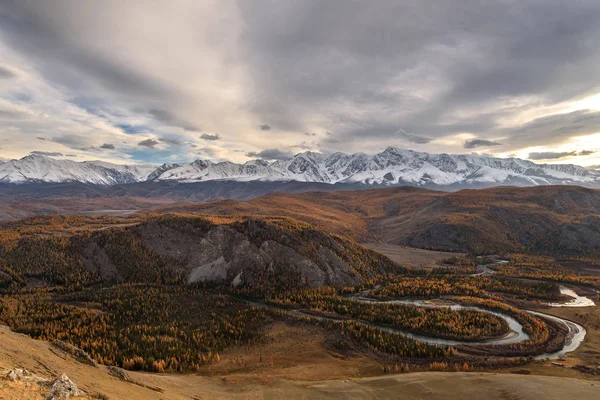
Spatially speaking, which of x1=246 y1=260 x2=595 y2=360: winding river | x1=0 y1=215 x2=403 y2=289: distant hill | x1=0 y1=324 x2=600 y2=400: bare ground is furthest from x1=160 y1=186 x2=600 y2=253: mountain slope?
x1=0 y1=324 x2=600 y2=400: bare ground

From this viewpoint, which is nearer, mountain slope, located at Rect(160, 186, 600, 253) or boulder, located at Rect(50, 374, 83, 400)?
boulder, located at Rect(50, 374, 83, 400)

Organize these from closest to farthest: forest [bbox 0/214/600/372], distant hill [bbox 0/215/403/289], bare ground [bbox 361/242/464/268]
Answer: forest [bbox 0/214/600/372]
distant hill [bbox 0/215/403/289]
bare ground [bbox 361/242/464/268]

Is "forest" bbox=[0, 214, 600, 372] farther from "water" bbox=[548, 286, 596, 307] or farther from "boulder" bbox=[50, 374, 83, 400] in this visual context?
"boulder" bbox=[50, 374, 83, 400]

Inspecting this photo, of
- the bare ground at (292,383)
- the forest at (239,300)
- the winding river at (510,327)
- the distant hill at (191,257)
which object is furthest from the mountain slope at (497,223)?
the bare ground at (292,383)

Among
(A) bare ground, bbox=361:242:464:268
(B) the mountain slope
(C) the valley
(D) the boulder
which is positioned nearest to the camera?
(D) the boulder

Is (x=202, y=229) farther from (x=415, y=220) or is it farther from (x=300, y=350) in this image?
(x=415, y=220)

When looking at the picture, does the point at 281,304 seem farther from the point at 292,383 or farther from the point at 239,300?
the point at 292,383

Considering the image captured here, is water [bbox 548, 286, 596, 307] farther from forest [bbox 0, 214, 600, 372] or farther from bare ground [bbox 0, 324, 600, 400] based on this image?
bare ground [bbox 0, 324, 600, 400]

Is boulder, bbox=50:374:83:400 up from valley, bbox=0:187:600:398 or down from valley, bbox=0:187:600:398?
up

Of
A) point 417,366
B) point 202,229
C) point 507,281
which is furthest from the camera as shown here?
point 202,229

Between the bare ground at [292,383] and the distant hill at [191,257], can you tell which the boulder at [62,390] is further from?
the distant hill at [191,257]

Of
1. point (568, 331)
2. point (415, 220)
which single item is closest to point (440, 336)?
point (568, 331)
